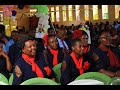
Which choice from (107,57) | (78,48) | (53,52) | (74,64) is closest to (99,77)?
(74,64)

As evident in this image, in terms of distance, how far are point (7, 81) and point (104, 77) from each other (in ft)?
3.69

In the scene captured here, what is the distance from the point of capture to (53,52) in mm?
4457

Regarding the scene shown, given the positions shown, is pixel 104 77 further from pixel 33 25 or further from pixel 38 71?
pixel 33 25

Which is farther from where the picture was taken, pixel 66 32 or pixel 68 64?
pixel 66 32

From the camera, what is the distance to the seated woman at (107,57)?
404 centimetres

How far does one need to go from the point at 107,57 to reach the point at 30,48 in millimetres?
1105

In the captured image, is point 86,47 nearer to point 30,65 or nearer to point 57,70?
point 57,70

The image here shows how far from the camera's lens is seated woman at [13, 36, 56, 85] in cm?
364

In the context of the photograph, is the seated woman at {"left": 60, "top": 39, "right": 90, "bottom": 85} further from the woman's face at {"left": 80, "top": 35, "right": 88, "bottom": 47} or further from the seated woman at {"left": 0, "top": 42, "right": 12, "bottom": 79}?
the seated woman at {"left": 0, "top": 42, "right": 12, "bottom": 79}

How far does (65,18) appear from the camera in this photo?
205 inches
